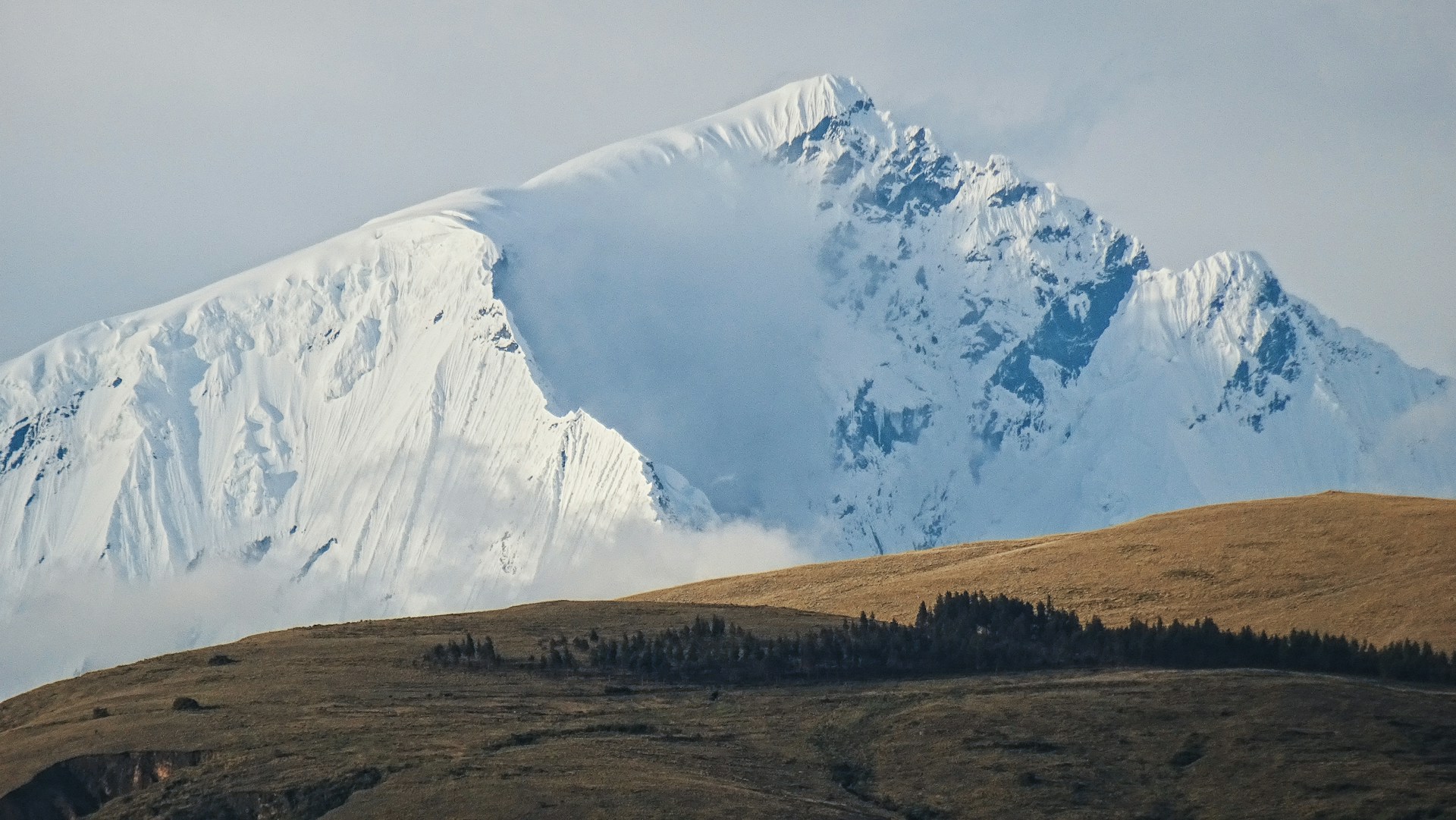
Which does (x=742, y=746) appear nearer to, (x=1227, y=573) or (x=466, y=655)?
(x=466, y=655)

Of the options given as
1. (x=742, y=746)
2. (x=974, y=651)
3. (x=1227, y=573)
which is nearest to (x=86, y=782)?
(x=742, y=746)

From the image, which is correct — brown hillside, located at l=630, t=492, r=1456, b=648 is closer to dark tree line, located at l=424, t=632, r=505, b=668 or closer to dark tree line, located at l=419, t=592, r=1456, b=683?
dark tree line, located at l=419, t=592, r=1456, b=683

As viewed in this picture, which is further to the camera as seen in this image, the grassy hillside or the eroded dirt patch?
the eroded dirt patch

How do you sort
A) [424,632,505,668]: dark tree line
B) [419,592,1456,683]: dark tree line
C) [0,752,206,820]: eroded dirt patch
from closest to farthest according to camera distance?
[0,752,206,820]: eroded dirt patch
[419,592,1456,683]: dark tree line
[424,632,505,668]: dark tree line

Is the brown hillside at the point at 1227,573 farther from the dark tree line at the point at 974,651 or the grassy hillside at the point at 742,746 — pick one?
the grassy hillside at the point at 742,746

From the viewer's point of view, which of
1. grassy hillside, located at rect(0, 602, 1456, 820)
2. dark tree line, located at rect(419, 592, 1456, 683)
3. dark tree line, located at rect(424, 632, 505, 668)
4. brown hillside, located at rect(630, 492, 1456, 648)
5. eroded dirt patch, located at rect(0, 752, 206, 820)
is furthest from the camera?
brown hillside, located at rect(630, 492, 1456, 648)

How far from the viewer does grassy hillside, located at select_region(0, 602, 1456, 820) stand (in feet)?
244

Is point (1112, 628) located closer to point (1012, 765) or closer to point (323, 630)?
point (1012, 765)

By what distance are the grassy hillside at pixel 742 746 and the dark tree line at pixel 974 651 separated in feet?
10.3

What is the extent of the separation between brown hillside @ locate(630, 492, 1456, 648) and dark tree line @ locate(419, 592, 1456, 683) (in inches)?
249

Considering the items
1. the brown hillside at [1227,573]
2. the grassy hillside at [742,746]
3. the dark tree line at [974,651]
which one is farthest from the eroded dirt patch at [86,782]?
the brown hillside at [1227,573]

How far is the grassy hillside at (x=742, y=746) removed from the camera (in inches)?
2933

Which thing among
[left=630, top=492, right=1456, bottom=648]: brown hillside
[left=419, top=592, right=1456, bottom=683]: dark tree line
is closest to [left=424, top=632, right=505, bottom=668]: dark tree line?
[left=419, top=592, right=1456, bottom=683]: dark tree line

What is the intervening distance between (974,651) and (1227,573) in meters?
26.7
